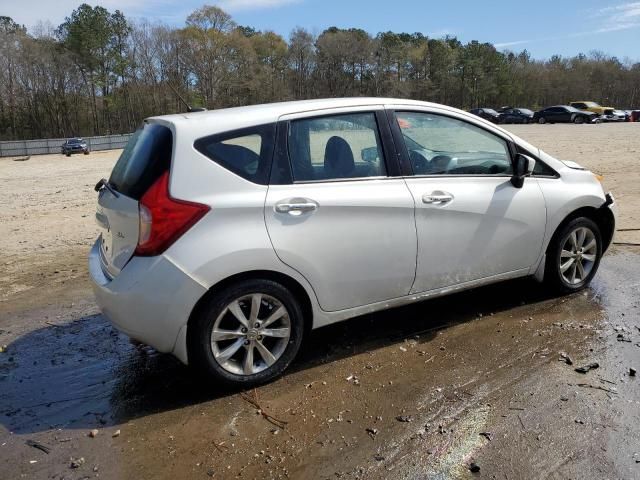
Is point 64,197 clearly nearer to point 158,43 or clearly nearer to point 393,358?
point 393,358

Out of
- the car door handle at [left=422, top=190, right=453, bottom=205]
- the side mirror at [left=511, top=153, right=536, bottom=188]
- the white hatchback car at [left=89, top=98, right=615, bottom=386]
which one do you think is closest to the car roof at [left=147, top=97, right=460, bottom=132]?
the white hatchback car at [left=89, top=98, right=615, bottom=386]

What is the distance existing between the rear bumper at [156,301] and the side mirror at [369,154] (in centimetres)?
149

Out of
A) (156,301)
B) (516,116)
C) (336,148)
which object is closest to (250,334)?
(156,301)

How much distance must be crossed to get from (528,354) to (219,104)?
7967cm

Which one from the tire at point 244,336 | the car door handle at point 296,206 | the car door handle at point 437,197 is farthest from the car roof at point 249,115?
the tire at point 244,336

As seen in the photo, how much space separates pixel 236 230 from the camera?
3.39 meters

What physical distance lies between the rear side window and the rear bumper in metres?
0.72

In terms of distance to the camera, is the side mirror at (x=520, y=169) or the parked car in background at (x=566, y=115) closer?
the side mirror at (x=520, y=169)

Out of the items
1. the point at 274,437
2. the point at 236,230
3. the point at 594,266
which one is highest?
the point at 236,230

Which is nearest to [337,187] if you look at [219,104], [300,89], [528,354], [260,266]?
[260,266]

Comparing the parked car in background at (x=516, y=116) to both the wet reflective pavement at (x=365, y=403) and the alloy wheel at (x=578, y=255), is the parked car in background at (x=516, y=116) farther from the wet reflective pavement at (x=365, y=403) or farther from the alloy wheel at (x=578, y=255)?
the wet reflective pavement at (x=365, y=403)

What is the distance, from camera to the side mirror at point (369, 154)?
13.0 ft

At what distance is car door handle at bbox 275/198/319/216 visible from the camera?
351 cm

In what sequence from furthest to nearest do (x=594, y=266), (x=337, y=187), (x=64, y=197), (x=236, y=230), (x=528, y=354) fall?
(x=64, y=197), (x=594, y=266), (x=528, y=354), (x=337, y=187), (x=236, y=230)
